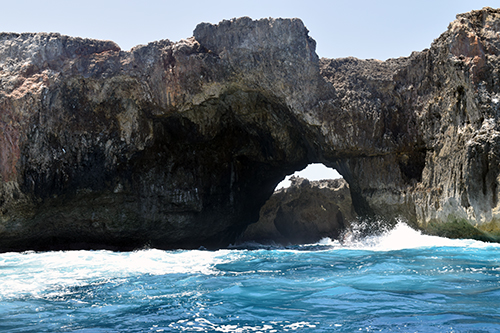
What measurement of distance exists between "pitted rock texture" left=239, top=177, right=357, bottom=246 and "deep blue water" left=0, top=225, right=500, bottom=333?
1794 cm

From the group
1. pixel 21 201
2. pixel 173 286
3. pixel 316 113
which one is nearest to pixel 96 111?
pixel 21 201

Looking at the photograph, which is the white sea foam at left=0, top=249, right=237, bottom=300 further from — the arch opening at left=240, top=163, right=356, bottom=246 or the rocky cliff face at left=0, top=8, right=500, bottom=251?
the arch opening at left=240, top=163, right=356, bottom=246

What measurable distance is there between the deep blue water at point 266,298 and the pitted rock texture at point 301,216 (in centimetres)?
1794

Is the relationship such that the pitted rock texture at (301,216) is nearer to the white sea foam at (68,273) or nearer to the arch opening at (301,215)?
the arch opening at (301,215)

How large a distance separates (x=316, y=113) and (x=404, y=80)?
3.44 metres

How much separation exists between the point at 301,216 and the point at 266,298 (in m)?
22.7

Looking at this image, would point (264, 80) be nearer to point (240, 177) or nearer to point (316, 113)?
point (316, 113)

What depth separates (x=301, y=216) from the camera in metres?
26.7

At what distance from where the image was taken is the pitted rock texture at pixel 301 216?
2502 centimetres

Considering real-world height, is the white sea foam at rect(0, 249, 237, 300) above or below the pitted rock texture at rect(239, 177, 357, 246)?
above

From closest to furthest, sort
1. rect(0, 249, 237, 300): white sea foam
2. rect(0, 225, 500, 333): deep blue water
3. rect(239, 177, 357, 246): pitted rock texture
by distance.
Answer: rect(0, 225, 500, 333): deep blue water → rect(0, 249, 237, 300): white sea foam → rect(239, 177, 357, 246): pitted rock texture

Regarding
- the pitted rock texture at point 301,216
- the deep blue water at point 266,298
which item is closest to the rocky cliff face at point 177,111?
the deep blue water at point 266,298

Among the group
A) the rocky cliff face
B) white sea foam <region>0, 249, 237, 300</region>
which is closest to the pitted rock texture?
the rocky cliff face

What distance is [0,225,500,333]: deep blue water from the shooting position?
3.31 metres
